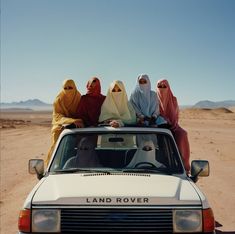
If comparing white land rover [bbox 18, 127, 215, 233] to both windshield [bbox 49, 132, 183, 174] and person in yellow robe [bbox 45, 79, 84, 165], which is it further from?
person in yellow robe [bbox 45, 79, 84, 165]

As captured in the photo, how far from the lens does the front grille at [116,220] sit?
13.7ft

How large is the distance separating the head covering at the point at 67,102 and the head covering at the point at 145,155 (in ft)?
7.17

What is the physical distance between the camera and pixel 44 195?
4445 mm

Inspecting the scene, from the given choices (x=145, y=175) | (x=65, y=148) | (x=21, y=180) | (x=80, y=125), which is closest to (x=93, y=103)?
(x=80, y=125)

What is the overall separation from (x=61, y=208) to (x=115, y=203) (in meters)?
0.49

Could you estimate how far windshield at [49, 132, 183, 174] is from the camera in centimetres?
541

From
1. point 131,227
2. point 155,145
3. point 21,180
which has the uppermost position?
point 155,145

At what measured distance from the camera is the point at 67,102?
314 inches

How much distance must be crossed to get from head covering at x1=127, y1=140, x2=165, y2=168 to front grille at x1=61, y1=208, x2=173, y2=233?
4.31ft

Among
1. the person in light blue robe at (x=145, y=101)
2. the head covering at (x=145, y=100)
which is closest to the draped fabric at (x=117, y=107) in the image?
the person in light blue robe at (x=145, y=101)

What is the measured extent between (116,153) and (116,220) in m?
1.74

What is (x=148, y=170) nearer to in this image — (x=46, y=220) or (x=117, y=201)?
(x=117, y=201)

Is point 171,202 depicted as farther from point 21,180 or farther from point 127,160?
point 21,180

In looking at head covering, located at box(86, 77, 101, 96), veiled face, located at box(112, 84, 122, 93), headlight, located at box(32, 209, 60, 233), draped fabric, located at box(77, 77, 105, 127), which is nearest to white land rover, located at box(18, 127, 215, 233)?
headlight, located at box(32, 209, 60, 233)
